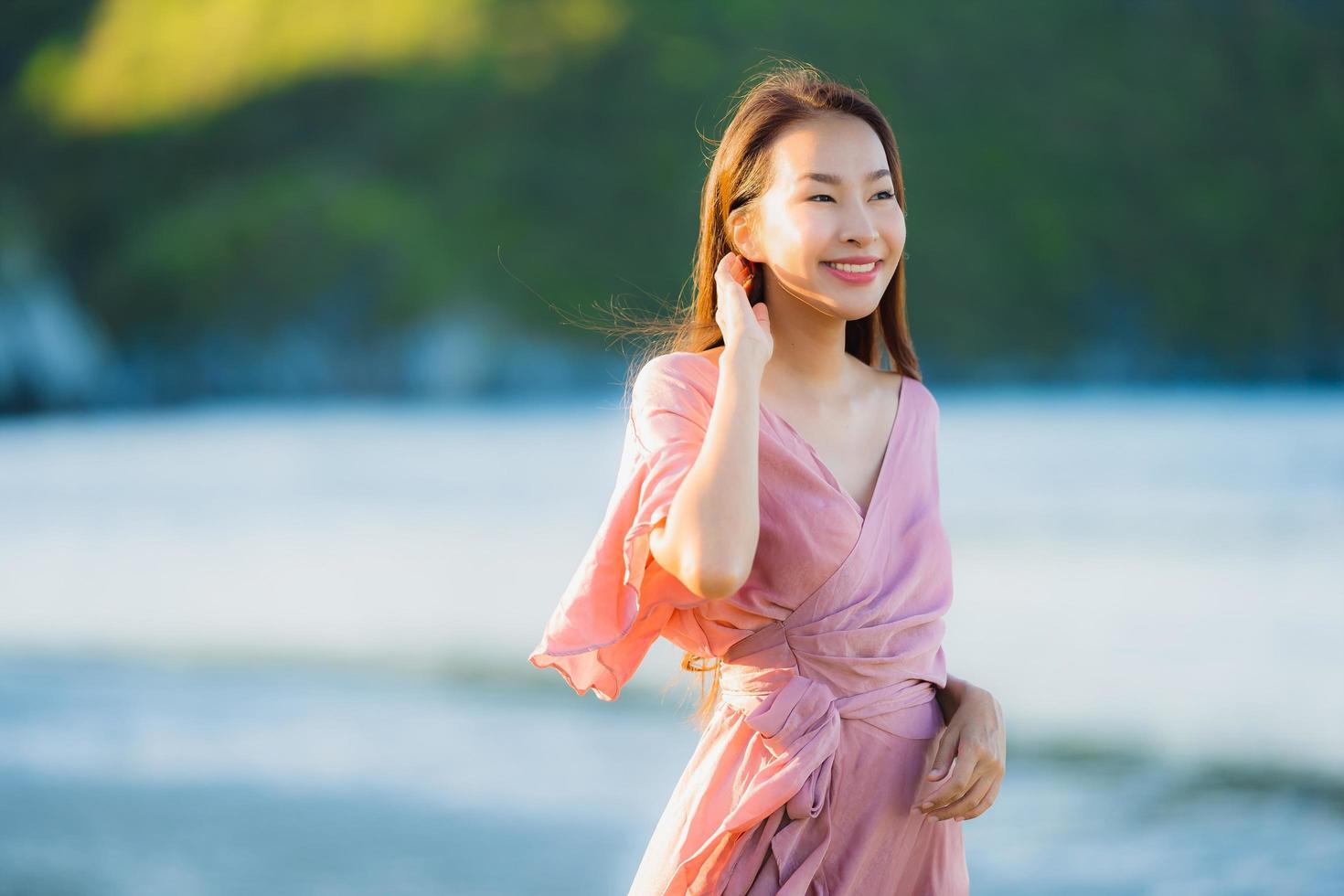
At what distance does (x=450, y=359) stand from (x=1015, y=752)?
42.4 m

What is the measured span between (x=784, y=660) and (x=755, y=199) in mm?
578

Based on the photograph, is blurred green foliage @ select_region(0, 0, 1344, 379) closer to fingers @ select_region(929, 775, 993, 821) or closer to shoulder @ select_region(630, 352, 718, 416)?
shoulder @ select_region(630, 352, 718, 416)

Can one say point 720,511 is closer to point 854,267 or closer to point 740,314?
point 740,314

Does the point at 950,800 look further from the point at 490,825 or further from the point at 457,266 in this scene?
the point at 457,266

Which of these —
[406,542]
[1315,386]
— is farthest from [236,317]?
[406,542]

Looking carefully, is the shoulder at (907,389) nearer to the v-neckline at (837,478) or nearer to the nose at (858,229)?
the v-neckline at (837,478)

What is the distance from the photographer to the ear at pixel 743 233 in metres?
1.98

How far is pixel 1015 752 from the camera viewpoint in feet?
17.4

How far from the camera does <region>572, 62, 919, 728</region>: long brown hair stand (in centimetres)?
195

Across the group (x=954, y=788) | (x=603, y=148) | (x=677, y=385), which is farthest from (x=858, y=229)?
(x=603, y=148)

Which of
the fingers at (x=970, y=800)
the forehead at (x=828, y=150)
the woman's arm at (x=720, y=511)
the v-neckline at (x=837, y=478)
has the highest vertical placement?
the forehead at (x=828, y=150)

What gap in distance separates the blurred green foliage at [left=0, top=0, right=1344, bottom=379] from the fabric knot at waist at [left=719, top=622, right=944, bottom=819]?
49.1 meters

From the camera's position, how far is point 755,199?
196 centimetres

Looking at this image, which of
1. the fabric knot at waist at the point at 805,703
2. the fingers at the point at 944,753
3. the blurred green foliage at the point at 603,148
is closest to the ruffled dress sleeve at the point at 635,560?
the fabric knot at waist at the point at 805,703
